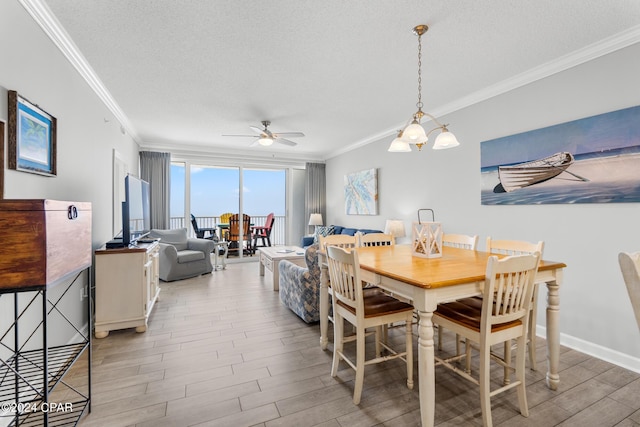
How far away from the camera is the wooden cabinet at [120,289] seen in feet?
9.25

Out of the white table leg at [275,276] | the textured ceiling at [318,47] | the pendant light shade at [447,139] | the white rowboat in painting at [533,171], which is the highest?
the textured ceiling at [318,47]

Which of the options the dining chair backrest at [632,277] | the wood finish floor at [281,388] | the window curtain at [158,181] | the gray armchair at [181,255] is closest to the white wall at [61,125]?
the wood finish floor at [281,388]

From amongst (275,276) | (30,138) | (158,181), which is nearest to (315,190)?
(275,276)

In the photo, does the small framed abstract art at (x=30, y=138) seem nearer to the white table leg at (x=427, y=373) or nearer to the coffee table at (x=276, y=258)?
the white table leg at (x=427, y=373)

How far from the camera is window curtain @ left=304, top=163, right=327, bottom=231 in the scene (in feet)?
23.9

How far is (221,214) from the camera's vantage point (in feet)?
27.2

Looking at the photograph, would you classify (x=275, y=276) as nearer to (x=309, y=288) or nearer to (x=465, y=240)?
(x=309, y=288)

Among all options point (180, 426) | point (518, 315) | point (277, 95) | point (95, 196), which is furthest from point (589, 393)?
point (95, 196)

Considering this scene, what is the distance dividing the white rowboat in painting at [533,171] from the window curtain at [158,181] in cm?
584

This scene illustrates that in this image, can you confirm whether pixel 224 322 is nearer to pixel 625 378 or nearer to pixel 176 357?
pixel 176 357

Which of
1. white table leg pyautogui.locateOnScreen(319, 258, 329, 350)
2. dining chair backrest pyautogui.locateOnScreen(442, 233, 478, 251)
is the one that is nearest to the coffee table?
white table leg pyautogui.locateOnScreen(319, 258, 329, 350)

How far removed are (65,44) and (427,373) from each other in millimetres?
3555

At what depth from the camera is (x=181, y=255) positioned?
16.4 ft

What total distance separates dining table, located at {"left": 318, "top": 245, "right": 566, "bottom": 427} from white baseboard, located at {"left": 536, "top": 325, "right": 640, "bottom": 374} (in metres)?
0.84
